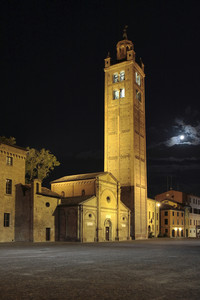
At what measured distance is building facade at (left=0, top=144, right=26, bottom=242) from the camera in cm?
3559

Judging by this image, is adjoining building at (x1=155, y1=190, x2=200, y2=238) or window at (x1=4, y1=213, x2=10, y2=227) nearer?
window at (x1=4, y1=213, x2=10, y2=227)

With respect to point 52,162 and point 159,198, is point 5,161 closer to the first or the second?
point 52,162

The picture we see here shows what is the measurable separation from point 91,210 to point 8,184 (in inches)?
491

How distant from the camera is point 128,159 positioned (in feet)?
185

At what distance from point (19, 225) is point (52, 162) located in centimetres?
1503

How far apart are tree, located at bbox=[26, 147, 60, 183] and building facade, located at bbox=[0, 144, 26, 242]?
35.3 ft

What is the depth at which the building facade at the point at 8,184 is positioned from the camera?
3559cm

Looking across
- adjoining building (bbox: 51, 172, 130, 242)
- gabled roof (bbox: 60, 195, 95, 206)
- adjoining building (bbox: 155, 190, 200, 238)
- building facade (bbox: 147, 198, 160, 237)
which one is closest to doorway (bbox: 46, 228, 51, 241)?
adjoining building (bbox: 51, 172, 130, 242)

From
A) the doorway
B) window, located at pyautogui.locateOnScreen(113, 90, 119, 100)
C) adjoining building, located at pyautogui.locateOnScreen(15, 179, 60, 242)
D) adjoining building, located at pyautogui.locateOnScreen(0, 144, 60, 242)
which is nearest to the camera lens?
adjoining building, located at pyautogui.locateOnScreen(0, 144, 60, 242)

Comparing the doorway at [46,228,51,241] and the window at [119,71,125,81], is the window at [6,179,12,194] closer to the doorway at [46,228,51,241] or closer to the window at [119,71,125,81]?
the doorway at [46,228,51,241]

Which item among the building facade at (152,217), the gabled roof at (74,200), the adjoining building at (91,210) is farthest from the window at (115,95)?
the gabled roof at (74,200)

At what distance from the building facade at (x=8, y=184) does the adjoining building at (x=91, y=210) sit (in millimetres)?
7763

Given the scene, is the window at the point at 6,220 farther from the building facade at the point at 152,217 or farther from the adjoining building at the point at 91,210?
the building facade at the point at 152,217

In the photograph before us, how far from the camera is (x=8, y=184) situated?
121ft
